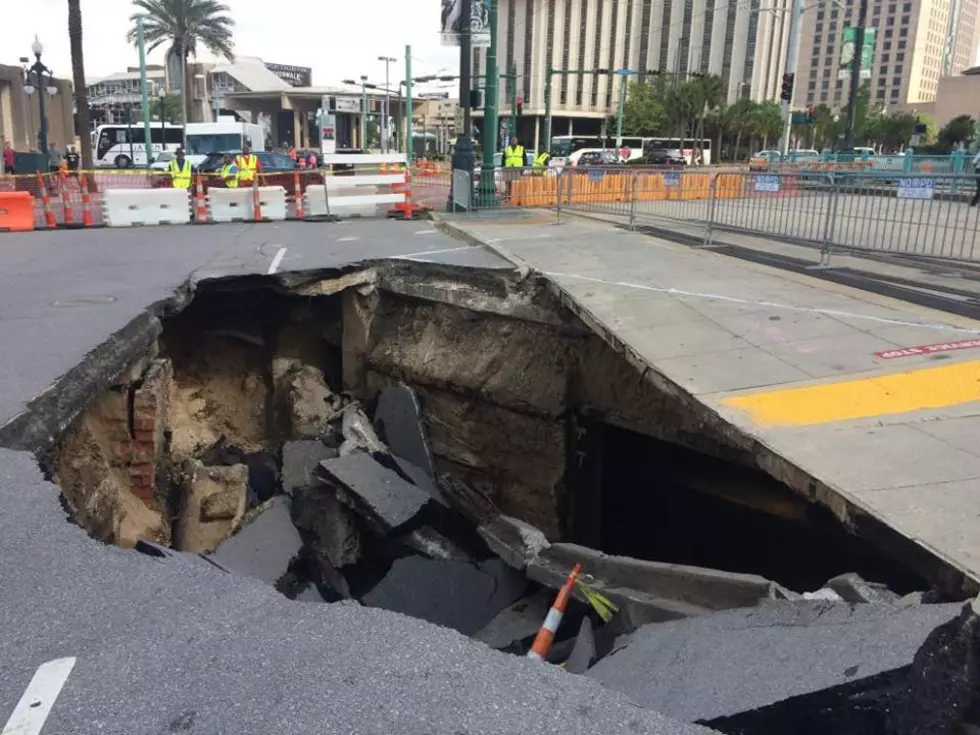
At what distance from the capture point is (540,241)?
1238cm

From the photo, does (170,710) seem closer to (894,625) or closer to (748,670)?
(748,670)

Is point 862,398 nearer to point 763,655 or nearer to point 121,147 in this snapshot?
point 763,655

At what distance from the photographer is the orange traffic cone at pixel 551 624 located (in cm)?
431

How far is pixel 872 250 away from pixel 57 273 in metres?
10.3

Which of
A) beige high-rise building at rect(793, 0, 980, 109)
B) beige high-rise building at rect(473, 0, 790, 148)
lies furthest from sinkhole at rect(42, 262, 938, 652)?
beige high-rise building at rect(793, 0, 980, 109)

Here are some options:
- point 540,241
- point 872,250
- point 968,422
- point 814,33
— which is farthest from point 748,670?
point 814,33

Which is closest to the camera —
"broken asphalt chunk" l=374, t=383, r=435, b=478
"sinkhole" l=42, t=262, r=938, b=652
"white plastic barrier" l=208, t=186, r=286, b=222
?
"sinkhole" l=42, t=262, r=938, b=652

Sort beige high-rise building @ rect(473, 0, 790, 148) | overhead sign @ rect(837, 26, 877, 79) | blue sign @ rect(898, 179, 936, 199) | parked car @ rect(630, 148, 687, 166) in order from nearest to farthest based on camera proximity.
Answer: blue sign @ rect(898, 179, 936, 199)
overhead sign @ rect(837, 26, 877, 79)
parked car @ rect(630, 148, 687, 166)
beige high-rise building @ rect(473, 0, 790, 148)

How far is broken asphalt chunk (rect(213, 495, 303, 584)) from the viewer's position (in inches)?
253

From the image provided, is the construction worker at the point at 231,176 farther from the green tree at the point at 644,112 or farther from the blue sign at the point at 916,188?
the green tree at the point at 644,112

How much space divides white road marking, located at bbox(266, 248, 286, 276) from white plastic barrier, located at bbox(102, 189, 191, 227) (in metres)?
6.02

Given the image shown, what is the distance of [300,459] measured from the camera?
8.68 metres

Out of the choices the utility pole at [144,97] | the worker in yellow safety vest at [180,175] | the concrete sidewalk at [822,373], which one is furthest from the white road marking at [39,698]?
the utility pole at [144,97]

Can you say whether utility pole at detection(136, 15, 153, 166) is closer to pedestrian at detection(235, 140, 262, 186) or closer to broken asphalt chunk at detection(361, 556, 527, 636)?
pedestrian at detection(235, 140, 262, 186)
